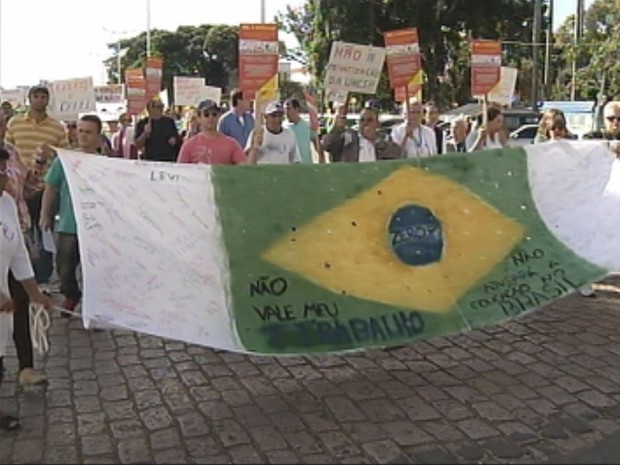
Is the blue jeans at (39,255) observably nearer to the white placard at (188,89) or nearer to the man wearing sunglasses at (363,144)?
the man wearing sunglasses at (363,144)

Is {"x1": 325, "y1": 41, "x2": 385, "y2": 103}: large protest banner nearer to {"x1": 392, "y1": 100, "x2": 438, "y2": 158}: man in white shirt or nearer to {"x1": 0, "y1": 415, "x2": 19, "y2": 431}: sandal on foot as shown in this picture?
{"x1": 392, "y1": 100, "x2": 438, "y2": 158}: man in white shirt

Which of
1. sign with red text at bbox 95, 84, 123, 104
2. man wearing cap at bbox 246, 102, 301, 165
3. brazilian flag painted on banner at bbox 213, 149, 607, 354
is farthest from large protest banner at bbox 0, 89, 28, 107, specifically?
brazilian flag painted on banner at bbox 213, 149, 607, 354

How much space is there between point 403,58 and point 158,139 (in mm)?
2919

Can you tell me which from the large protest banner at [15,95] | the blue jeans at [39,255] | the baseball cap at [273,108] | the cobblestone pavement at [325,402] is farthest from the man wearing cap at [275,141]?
the large protest banner at [15,95]

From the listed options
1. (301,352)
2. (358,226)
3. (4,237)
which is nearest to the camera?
(4,237)

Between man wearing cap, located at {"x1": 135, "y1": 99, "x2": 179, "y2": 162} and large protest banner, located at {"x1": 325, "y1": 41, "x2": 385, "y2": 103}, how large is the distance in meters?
1.87

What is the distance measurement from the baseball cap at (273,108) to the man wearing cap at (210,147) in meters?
1.19

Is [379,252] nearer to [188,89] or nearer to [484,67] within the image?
[484,67]

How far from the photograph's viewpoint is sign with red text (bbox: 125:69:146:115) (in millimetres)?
13852

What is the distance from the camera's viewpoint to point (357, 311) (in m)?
5.11

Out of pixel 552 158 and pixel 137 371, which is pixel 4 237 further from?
pixel 552 158

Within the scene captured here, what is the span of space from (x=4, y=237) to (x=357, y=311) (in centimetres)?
201

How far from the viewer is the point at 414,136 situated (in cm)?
864

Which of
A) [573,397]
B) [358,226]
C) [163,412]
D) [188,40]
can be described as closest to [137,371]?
[163,412]
